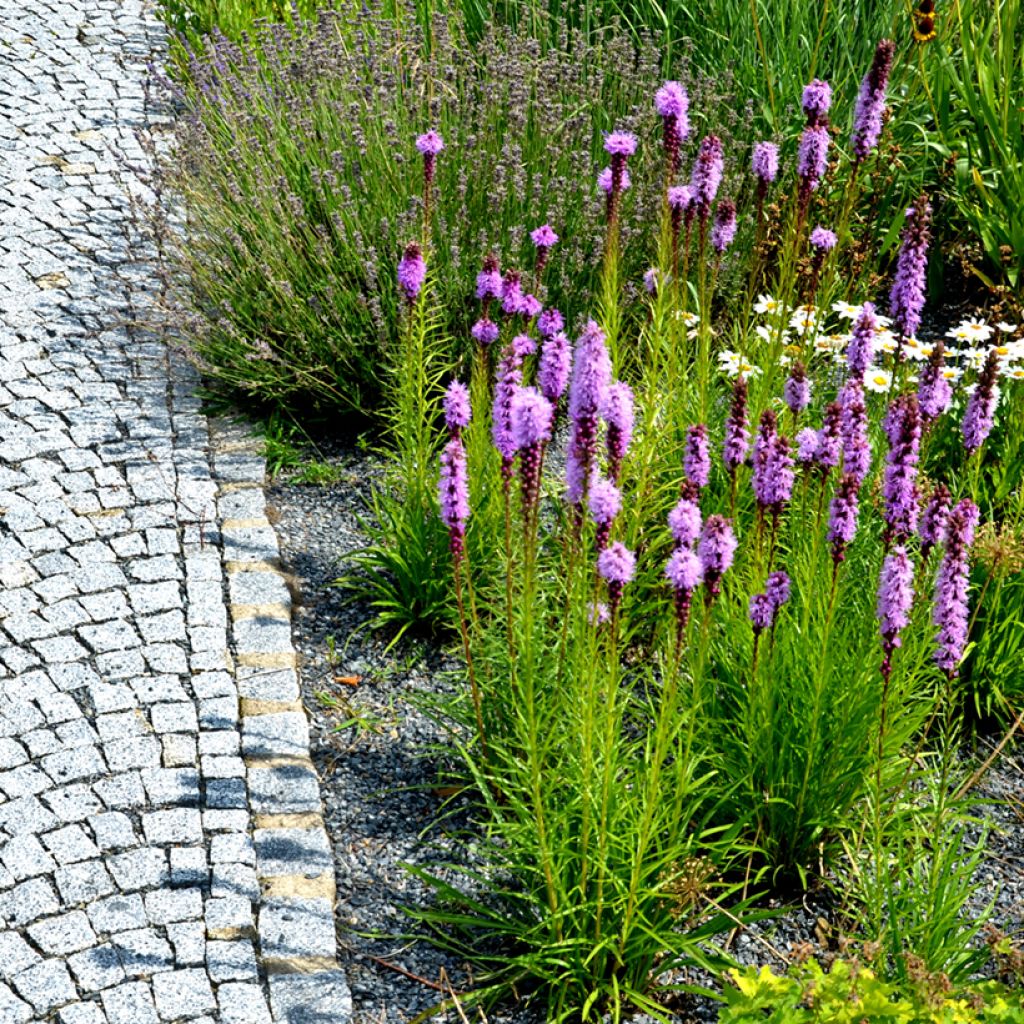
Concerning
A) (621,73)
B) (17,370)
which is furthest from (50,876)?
(621,73)

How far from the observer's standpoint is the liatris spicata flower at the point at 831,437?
2842mm

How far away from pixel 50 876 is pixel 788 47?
502 centimetres

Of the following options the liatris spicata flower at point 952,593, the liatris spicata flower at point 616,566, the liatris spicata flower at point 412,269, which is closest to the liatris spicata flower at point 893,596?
the liatris spicata flower at point 952,593

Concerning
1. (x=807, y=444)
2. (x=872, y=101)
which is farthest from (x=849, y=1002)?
(x=872, y=101)

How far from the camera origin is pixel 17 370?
5410mm

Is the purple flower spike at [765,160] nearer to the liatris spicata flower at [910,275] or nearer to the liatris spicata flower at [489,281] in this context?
the liatris spicata flower at [910,275]

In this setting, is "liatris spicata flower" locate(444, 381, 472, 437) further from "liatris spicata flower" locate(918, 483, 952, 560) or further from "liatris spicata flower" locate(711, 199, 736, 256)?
"liatris spicata flower" locate(711, 199, 736, 256)

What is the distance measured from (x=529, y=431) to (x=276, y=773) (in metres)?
1.53

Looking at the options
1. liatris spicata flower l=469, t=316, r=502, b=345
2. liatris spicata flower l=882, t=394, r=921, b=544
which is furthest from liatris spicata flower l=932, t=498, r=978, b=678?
liatris spicata flower l=469, t=316, r=502, b=345

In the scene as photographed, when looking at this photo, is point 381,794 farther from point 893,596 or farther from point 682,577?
point 893,596

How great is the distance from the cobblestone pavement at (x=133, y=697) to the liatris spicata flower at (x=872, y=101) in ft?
7.40

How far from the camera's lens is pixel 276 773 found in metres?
3.67

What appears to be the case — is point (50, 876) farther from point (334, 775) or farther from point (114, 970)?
point (334, 775)

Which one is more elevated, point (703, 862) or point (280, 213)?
point (280, 213)
